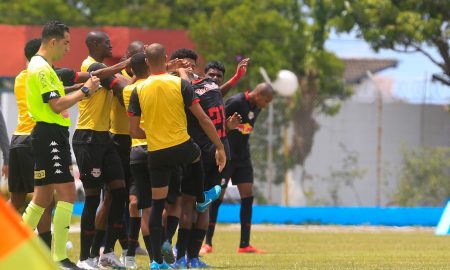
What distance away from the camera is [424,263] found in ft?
37.2

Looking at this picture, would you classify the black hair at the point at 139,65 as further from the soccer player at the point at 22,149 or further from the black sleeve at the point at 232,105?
the black sleeve at the point at 232,105

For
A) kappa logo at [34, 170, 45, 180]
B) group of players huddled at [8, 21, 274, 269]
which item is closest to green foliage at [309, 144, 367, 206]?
group of players huddled at [8, 21, 274, 269]

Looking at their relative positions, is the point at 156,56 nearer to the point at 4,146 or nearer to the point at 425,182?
the point at 4,146

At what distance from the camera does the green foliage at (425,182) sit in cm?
2434

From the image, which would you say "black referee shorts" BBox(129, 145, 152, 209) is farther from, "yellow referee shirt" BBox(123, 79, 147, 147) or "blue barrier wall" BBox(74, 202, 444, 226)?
"blue barrier wall" BBox(74, 202, 444, 226)

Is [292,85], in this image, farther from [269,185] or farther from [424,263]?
[424,263]

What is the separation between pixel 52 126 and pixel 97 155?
1382 millimetres

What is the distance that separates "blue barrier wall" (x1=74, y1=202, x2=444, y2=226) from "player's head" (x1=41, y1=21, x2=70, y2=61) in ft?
47.0

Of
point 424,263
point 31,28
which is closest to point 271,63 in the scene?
point 31,28

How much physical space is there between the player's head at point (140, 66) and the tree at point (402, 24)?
15.8 m

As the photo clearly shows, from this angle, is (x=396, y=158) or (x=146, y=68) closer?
(x=146, y=68)

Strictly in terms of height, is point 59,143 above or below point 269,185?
above

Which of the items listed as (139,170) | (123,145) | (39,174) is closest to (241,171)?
(123,145)

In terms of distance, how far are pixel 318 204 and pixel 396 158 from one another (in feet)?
6.56
